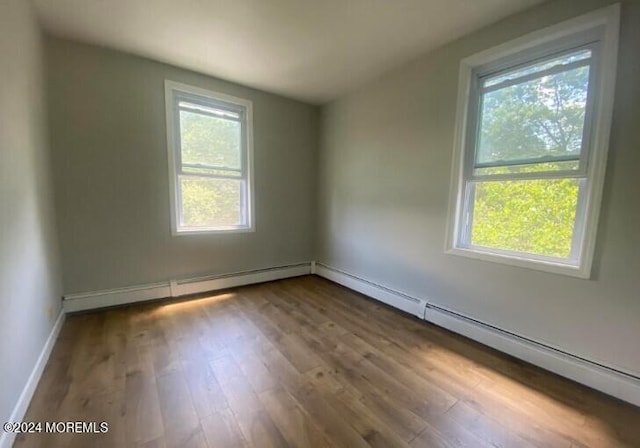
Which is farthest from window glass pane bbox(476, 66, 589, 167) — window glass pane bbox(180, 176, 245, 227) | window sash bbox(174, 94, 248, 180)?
window glass pane bbox(180, 176, 245, 227)

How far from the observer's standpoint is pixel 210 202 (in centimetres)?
333

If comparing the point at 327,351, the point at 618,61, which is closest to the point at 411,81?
the point at 618,61

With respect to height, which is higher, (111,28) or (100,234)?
(111,28)

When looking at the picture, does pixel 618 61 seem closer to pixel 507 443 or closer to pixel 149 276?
pixel 507 443

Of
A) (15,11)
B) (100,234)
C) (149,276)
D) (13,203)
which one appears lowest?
(149,276)

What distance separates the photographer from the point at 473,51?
2.24 meters

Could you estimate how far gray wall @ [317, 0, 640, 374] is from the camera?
1608 millimetres

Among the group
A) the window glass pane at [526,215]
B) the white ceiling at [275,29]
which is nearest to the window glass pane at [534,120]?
the window glass pane at [526,215]

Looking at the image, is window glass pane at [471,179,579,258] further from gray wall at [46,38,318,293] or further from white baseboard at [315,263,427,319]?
gray wall at [46,38,318,293]

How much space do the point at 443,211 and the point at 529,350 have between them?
1.26 metres

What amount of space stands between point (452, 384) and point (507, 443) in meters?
0.43

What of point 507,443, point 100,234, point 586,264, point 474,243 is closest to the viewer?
point 507,443

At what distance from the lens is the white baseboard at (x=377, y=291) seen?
2750 mm

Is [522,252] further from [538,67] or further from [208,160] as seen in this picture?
[208,160]
